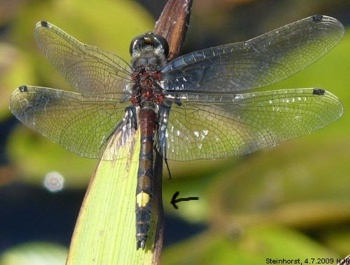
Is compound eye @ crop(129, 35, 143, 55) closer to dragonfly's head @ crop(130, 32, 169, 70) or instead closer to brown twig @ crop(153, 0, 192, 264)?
dragonfly's head @ crop(130, 32, 169, 70)

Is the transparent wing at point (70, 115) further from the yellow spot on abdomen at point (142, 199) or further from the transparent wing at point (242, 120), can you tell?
the yellow spot on abdomen at point (142, 199)

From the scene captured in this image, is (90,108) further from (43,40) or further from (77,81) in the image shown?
(43,40)

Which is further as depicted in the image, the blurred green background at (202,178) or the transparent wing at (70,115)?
the blurred green background at (202,178)

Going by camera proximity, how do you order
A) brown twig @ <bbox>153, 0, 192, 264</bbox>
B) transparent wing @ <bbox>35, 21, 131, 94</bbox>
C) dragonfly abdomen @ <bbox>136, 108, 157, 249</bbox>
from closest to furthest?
1. dragonfly abdomen @ <bbox>136, 108, 157, 249</bbox>
2. brown twig @ <bbox>153, 0, 192, 264</bbox>
3. transparent wing @ <bbox>35, 21, 131, 94</bbox>

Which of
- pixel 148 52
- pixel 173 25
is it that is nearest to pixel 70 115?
pixel 148 52

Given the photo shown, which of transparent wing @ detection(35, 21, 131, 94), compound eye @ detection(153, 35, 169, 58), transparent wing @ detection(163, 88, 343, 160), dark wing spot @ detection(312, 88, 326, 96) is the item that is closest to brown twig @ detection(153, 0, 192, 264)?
compound eye @ detection(153, 35, 169, 58)

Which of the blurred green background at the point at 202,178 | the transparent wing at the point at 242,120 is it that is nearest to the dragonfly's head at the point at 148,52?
the transparent wing at the point at 242,120

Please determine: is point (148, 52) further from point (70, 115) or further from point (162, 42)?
point (70, 115)

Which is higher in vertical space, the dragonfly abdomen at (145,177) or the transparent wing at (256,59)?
the transparent wing at (256,59)
